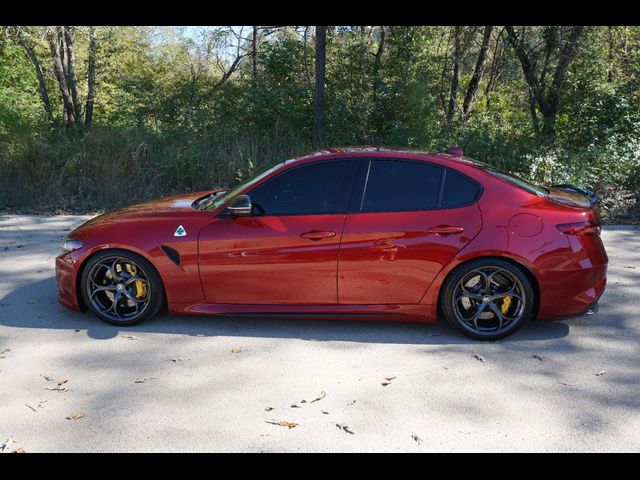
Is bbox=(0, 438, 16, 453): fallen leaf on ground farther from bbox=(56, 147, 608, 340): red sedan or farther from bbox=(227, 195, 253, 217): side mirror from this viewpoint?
bbox=(227, 195, 253, 217): side mirror

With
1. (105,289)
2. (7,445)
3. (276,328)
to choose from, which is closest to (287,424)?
(7,445)

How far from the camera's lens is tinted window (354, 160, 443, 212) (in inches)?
206

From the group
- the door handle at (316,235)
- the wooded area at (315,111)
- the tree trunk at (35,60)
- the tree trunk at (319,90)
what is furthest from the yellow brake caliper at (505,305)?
the tree trunk at (35,60)

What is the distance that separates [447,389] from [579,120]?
11.5m

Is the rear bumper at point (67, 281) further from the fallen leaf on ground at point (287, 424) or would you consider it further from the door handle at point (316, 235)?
the fallen leaf on ground at point (287, 424)

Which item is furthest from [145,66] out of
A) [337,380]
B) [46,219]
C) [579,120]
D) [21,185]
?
[337,380]

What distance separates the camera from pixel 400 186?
17.3ft

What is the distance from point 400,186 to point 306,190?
774 millimetres

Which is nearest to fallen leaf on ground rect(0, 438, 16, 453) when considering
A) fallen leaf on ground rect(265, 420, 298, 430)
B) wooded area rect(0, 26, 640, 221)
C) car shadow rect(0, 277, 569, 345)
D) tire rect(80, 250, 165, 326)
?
fallen leaf on ground rect(265, 420, 298, 430)

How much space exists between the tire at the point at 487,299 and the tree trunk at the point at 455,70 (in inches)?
591

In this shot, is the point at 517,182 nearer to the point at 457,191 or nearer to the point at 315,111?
the point at 457,191
